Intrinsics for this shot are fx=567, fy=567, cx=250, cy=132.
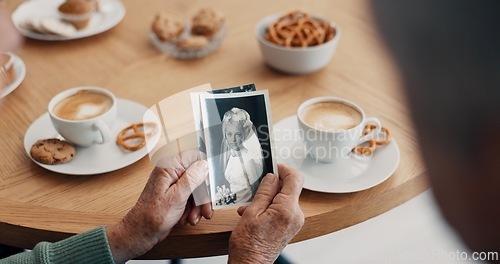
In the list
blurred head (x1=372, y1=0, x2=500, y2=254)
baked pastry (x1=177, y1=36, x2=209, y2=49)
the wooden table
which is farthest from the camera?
baked pastry (x1=177, y1=36, x2=209, y2=49)

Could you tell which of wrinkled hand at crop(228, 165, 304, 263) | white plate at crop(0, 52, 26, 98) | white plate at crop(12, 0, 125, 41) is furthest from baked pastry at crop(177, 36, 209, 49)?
wrinkled hand at crop(228, 165, 304, 263)

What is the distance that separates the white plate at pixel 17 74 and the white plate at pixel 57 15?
0.46ft

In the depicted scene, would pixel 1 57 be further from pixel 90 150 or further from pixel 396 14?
pixel 396 14

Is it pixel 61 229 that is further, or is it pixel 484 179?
pixel 61 229

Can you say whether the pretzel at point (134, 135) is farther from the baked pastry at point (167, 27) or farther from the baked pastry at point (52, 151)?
the baked pastry at point (167, 27)

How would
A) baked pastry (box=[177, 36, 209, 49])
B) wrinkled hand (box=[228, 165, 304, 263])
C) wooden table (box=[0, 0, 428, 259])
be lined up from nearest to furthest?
wrinkled hand (box=[228, 165, 304, 263])
wooden table (box=[0, 0, 428, 259])
baked pastry (box=[177, 36, 209, 49])

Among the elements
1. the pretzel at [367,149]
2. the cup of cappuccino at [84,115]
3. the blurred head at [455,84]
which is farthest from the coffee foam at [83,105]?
the blurred head at [455,84]

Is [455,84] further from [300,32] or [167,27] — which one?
[167,27]

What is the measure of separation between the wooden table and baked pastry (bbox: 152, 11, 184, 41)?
0.17ft

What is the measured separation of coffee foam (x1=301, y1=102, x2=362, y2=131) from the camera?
46.9 inches

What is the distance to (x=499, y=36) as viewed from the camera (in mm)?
368

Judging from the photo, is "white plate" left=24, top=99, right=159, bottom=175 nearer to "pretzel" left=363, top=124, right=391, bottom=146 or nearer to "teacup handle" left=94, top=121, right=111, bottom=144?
"teacup handle" left=94, top=121, right=111, bottom=144

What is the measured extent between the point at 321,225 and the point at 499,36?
30.0 inches

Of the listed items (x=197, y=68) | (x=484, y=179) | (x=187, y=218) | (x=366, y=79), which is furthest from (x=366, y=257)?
(x=484, y=179)
